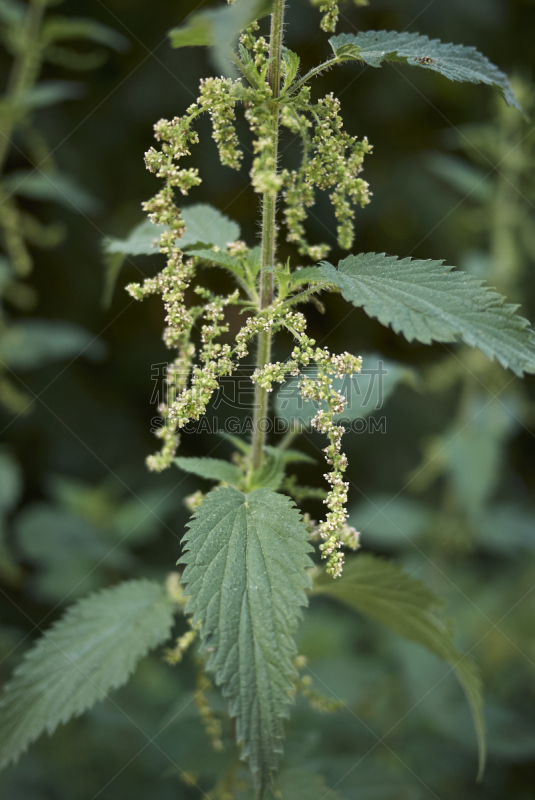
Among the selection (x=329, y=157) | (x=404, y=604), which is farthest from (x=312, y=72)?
(x=404, y=604)

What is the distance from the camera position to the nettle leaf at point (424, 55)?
1.47 m

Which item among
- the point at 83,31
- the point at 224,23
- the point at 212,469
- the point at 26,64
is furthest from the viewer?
the point at 26,64

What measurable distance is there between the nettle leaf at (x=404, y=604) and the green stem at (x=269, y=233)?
Result: 0.49m

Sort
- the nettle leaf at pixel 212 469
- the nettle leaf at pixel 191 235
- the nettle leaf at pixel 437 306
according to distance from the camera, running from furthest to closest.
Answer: the nettle leaf at pixel 191 235 → the nettle leaf at pixel 212 469 → the nettle leaf at pixel 437 306

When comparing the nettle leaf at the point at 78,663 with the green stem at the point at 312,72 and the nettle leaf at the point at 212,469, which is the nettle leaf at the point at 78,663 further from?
the green stem at the point at 312,72

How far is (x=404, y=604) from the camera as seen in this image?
1.84 m

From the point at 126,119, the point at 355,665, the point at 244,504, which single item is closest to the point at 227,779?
the point at 244,504

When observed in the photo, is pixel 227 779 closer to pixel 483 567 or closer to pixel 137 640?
pixel 137 640

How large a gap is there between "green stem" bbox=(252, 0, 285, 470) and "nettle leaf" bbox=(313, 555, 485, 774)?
1.62 feet

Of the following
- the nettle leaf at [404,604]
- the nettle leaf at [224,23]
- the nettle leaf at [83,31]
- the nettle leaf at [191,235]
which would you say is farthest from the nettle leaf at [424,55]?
the nettle leaf at [83,31]

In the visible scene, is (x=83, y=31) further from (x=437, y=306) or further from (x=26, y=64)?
(x=437, y=306)

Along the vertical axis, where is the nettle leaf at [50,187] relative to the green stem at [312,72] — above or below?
→ below

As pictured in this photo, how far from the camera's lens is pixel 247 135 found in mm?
2406

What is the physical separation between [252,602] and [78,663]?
759 mm
